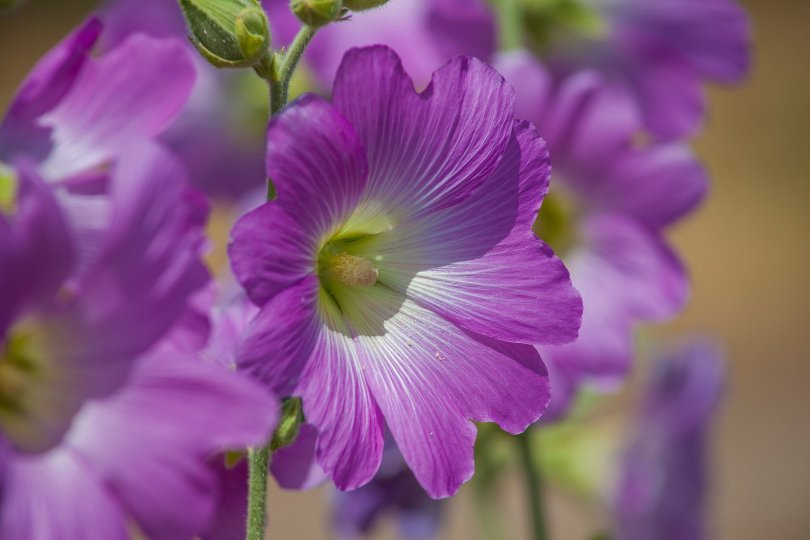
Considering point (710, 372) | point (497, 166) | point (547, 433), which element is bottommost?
point (547, 433)

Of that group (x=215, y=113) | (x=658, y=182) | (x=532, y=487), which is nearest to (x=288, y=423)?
(x=532, y=487)

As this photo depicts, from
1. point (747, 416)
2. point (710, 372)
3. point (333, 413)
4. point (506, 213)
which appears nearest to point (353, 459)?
point (333, 413)

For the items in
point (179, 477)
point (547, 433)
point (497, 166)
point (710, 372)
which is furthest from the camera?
point (547, 433)

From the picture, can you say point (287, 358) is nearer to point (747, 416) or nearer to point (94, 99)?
point (94, 99)

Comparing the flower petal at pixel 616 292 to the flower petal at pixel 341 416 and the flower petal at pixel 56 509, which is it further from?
the flower petal at pixel 56 509

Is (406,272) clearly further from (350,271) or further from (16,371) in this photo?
(16,371)

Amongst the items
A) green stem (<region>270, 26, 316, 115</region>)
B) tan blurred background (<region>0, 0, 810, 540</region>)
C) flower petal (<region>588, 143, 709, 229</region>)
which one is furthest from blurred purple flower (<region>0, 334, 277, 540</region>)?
tan blurred background (<region>0, 0, 810, 540</region>)

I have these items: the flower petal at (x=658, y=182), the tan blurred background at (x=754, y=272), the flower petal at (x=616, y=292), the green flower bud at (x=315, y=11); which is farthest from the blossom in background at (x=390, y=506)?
the tan blurred background at (x=754, y=272)
